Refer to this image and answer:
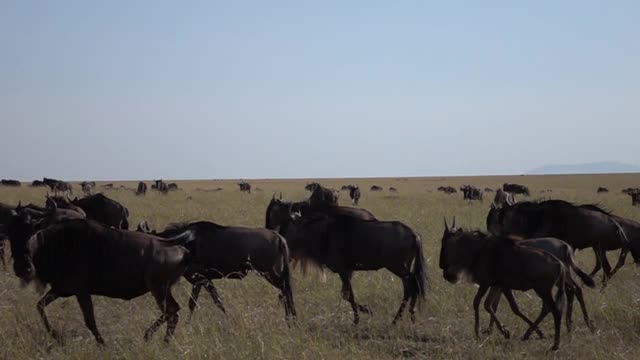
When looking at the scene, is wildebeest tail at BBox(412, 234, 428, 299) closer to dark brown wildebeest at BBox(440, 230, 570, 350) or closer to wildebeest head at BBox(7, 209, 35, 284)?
dark brown wildebeest at BBox(440, 230, 570, 350)

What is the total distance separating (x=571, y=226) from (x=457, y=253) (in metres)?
4.08

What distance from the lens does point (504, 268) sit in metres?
7.40

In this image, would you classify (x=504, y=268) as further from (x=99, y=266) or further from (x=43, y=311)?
(x=43, y=311)

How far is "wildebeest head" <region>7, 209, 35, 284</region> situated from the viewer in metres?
6.55

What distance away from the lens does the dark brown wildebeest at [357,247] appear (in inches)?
346

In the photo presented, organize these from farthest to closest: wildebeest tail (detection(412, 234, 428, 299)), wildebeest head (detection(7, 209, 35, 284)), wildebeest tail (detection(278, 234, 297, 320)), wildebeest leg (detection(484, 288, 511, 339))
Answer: wildebeest tail (detection(412, 234, 428, 299)) < wildebeest tail (detection(278, 234, 297, 320)) < wildebeest leg (detection(484, 288, 511, 339)) < wildebeest head (detection(7, 209, 35, 284))

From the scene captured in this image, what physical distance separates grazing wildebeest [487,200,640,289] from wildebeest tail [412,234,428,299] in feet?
8.38

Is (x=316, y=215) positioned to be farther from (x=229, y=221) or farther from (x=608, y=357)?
(x=229, y=221)

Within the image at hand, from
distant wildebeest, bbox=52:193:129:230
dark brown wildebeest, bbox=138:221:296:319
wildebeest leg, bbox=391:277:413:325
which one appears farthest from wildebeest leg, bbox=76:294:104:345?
distant wildebeest, bbox=52:193:129:230

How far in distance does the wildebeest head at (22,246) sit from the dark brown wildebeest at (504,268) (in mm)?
4552

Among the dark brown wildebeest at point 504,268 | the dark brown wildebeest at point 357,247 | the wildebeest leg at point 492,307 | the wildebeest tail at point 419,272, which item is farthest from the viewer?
the dark brown wildebeest at point 357,247

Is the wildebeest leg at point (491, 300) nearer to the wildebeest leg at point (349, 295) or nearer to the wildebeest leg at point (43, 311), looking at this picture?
the wildebeest leg at point (349, 295)

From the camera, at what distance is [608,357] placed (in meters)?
6.44

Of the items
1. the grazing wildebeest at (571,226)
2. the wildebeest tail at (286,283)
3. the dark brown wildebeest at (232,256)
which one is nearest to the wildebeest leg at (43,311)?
the dark brown wildebeest at (232,256)
